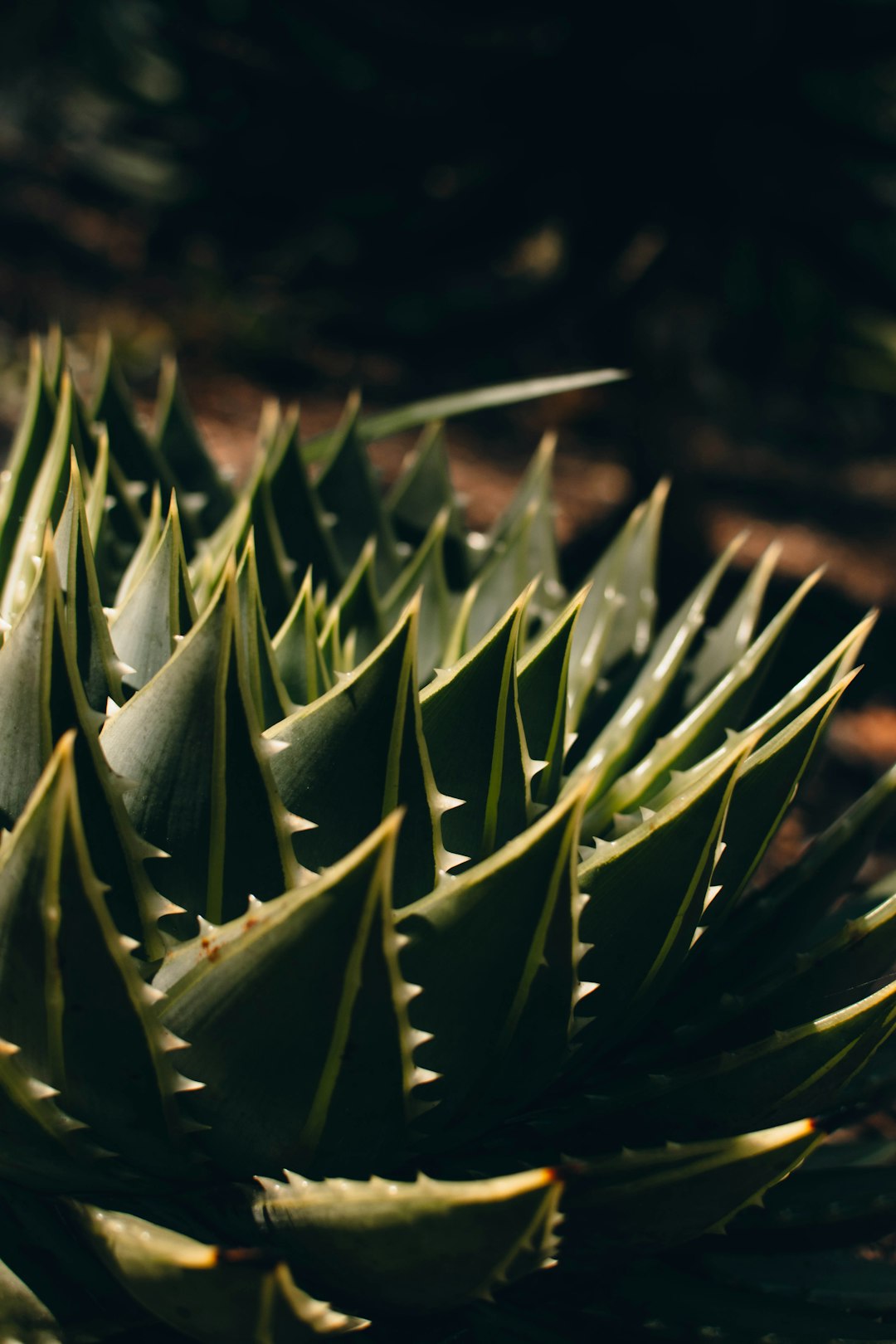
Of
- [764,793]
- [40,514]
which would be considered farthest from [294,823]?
[40,514]

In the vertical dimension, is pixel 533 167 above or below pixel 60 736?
above

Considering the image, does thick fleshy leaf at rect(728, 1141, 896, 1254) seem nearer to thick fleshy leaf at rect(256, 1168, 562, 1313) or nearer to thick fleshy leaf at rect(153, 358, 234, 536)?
thick fleshy leaf at rect(256, 1168, 562, 1313)

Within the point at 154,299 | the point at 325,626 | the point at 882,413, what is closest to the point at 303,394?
the point at 154,299

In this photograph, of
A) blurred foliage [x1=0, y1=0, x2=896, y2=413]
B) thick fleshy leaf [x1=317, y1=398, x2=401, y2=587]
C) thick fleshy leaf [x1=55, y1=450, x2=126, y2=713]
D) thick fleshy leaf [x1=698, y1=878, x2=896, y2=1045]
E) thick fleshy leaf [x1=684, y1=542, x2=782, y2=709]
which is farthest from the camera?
blurred foliage [x1=0, y1=0, x2=896, y2=413]

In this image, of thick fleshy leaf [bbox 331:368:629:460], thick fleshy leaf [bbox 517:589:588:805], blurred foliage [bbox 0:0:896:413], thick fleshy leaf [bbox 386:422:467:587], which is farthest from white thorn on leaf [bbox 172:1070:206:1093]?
blurred foliage [bbox 0:0:896:413]

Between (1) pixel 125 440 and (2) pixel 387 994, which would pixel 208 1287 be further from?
(1) pixel 125 440

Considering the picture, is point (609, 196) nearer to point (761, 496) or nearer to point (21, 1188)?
point (761, 496)
